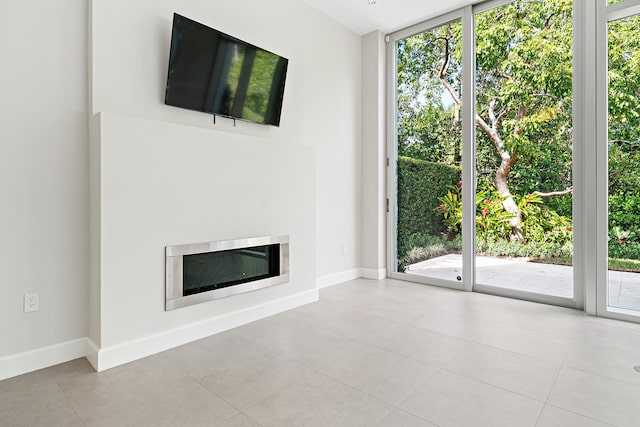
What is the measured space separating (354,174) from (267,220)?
176cm

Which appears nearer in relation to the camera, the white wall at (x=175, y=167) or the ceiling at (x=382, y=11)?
the white wall at (x=175, y=167)

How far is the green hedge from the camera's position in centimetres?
408

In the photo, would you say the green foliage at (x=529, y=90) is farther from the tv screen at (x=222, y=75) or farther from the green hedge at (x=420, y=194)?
the tv screen at (x=222, y=75)

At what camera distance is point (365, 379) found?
198 cm

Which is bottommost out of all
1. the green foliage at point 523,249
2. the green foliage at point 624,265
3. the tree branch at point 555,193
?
the green foliage at point 624,265

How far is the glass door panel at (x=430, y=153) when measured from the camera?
399cm

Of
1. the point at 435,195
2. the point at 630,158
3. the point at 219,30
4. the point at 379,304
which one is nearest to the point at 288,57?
the point at 219,30

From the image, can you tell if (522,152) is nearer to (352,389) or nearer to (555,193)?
(555,193)

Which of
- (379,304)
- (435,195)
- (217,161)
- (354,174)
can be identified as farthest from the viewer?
(354,174)

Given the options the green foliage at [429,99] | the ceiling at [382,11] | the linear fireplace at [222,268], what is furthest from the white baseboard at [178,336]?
the ceiling at [382,11]

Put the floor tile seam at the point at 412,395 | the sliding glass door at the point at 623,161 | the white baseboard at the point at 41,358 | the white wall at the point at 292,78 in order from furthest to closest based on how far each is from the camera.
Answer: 1. the sliding glass door at the point at 623,161
2. the white wall at the point at 292,78
3. the white baseboard at the point at 41,358
4. the floor tile seam at the point at 412,395

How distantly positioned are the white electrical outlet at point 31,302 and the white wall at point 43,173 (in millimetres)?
25

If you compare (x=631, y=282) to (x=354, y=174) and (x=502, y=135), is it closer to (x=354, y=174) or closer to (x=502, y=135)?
(x=502, y=135)

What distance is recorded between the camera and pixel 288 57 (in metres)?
3.52
